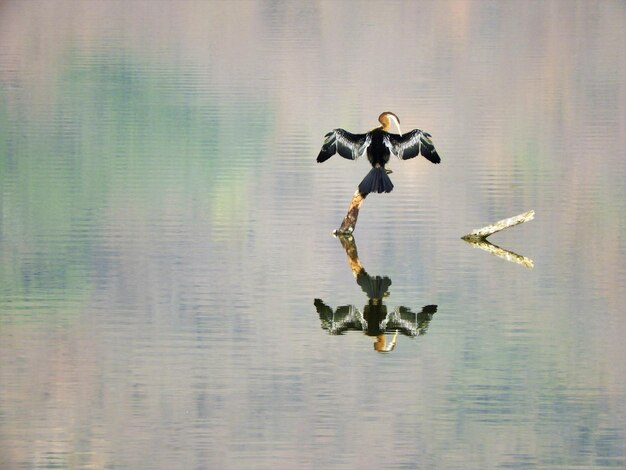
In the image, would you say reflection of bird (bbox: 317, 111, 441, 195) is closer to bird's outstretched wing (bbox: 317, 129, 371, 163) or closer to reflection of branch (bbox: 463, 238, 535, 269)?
bird's outstretched wing (bbox: 317, 129, 371, 163)

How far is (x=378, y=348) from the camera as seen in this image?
8.29m

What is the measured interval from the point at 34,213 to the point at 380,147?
9.34 ft

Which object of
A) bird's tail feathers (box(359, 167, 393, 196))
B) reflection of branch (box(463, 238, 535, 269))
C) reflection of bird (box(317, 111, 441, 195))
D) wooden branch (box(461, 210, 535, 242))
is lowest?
reflection of branch (box(463, 238, 535, 269))

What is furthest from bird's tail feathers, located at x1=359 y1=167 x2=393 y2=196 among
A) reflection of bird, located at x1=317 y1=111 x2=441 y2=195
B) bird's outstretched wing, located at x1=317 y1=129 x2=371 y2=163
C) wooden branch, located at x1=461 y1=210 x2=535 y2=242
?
wooden branch, located at x1=461 y1=210 x2=535 y2=242

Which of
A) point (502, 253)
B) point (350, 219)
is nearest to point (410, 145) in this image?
point (350, 219)

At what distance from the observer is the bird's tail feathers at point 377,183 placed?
11156mm

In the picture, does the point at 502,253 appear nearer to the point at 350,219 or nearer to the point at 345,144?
the point at 350,219

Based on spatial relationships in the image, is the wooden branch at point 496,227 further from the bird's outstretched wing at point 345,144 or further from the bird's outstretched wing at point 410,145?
the bird's outstretched wing at point 345,144

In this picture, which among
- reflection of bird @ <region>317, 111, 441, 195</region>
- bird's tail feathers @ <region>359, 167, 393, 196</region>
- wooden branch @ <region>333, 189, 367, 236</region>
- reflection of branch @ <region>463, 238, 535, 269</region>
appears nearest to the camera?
reflection of branch @ <region>463, 238, 535, 269</region>

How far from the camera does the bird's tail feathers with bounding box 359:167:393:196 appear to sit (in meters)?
11.2

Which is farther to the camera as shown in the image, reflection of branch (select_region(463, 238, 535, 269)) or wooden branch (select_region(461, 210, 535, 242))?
wooden branch (select_region(461, 210, 535, 242))

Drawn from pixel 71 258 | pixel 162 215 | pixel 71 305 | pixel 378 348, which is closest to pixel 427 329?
pixel 378 348

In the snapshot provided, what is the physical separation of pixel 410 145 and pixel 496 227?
3.07 feet

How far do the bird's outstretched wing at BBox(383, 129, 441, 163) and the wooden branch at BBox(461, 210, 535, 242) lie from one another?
65 centimetres
